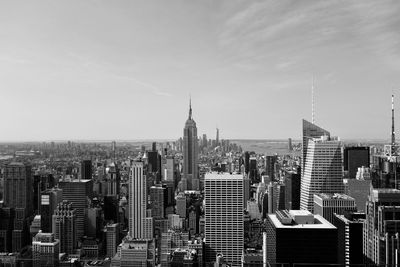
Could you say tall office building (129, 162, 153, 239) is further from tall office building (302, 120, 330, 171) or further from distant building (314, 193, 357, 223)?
tall office building (302, 120, 330, 171)

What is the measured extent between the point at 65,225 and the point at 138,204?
3110 millimetres

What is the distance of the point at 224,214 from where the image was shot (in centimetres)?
1283

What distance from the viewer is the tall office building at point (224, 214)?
11352 millimetres

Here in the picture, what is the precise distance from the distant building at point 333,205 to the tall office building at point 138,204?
4.60 m

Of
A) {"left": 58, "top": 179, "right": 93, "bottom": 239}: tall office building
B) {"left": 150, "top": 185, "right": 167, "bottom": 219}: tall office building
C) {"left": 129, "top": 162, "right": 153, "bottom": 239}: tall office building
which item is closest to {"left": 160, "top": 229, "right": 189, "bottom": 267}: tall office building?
{"left": 129, "top": 162, "right": 153, "bottom": 239}: tall office building

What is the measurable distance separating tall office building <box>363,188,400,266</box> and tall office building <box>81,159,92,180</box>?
23.2 feet

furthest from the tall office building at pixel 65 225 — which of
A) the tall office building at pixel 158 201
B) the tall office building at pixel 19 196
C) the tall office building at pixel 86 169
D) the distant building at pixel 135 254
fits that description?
the tall office building at pixel 158 201

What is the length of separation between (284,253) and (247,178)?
8525 mm

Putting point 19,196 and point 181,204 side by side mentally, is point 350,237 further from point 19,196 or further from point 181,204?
point 19,196

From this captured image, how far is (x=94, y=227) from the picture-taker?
12.5 metres

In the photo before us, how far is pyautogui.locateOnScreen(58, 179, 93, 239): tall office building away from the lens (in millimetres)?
12645

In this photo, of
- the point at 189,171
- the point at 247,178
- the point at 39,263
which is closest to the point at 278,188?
the point at 247,178

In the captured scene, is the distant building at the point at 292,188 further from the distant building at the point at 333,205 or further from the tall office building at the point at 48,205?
the tall office building at the point at 48,205

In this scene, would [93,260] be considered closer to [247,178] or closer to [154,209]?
[154,209]
